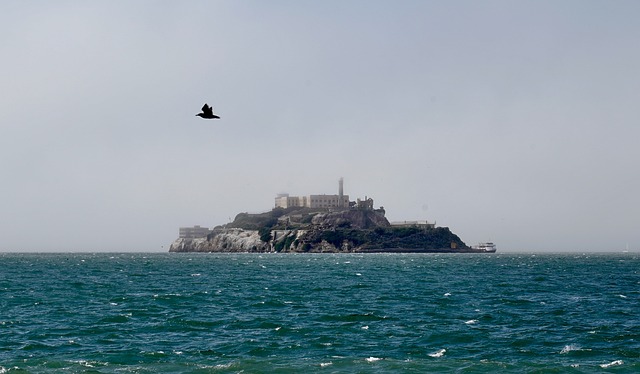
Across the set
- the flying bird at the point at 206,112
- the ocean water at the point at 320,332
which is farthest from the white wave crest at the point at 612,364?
the flying bird at the point at 206,112

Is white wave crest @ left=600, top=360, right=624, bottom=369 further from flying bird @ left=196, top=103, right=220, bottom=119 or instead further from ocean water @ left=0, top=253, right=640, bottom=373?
flying bird @ left=196, top=103, right=220, bottom=119

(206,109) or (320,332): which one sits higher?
(206,109)

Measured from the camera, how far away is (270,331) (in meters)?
48.0

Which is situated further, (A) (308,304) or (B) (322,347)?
(A) (308,304)

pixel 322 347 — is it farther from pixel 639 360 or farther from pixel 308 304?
pixel 308 304

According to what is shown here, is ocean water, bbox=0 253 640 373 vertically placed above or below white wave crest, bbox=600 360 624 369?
above

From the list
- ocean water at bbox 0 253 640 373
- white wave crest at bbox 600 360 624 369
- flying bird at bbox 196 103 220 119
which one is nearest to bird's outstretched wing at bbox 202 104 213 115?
flying bird at bbox 196 103 220 119

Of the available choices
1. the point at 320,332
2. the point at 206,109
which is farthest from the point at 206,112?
the point at 320,332

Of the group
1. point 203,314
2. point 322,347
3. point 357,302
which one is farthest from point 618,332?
A: point 203,314

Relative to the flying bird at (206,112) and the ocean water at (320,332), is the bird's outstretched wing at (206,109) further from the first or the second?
the ocean water at (320,332)

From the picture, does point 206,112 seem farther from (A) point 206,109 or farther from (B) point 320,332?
(B) point 320,332

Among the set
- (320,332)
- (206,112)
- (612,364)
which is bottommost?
(612,364)

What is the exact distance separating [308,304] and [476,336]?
2317cm

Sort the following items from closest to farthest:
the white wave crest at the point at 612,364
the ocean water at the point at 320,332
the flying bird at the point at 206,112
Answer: the flying bird at the point at 206,112 < the white wave crest at the point at 612,364 < the ocean water at the point at 320,332
